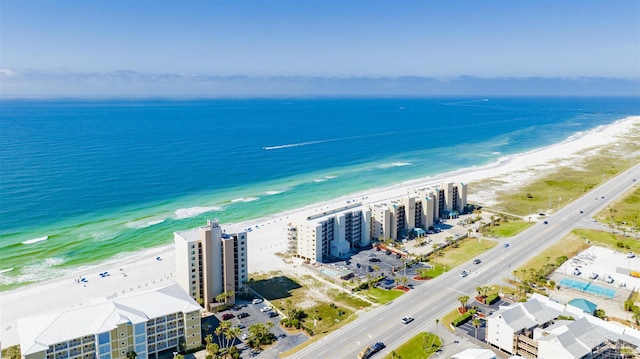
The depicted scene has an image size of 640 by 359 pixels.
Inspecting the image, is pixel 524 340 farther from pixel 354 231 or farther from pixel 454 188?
pixel 454 188

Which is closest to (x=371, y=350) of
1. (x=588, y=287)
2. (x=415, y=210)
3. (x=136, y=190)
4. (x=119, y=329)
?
(x=119, y=329)

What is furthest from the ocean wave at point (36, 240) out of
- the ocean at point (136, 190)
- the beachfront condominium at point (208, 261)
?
the beachfront condominium at point (208, 261)

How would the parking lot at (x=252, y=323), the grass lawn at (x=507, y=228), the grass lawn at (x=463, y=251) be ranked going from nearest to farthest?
1. the parking lot at (x=252, y=323)
2. the grass lawn at (x=463, y=251)
3. the grass lawn at (x=507, y=228)

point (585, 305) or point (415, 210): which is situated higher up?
point (415, 210)

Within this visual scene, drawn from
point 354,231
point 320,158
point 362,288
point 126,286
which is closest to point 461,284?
point 362,288

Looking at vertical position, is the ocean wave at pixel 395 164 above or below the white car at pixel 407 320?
above

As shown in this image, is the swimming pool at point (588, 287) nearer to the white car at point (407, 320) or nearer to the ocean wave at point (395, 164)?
the white car at point (407, 320)

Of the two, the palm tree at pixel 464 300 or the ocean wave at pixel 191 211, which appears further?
the ocean wave at pixel 191 211

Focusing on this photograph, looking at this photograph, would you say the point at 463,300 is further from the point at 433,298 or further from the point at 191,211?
the point at 191,211
